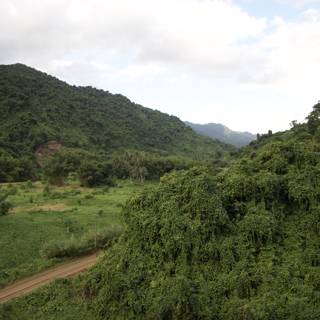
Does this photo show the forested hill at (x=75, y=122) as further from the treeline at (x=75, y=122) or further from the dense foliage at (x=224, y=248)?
the dense foliage at (x=224, y=248)

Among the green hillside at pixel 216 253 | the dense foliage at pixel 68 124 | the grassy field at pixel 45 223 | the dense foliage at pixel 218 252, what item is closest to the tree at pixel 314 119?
the grassy field at pixel 45 223

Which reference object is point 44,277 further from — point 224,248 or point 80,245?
point 224,248

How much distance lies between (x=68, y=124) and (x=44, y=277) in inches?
3071

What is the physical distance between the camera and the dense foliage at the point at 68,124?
258 ft

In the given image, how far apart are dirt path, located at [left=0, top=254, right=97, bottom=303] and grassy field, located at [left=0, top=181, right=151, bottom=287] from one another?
579mm

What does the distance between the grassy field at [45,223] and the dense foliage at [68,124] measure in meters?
18.8

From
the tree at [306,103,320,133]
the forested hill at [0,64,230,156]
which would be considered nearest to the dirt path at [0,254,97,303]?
the tree at [306,103,320,133]

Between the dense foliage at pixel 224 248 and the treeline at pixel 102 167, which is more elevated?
the treeline at pixel 102 167

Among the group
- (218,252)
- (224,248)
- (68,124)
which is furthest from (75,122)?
(224,248)

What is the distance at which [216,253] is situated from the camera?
16156 mm

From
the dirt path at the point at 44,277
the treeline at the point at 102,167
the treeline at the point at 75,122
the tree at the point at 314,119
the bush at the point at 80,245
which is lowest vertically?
the dirt path at the point at 44,277

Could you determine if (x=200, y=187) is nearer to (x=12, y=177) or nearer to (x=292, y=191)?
(x=292, y=191)

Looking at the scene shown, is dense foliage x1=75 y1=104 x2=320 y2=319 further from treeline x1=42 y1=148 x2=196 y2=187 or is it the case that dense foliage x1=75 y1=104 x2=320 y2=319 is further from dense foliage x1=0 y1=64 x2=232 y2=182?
dense foliage x1=0 y1=64 x2=232 y2=182

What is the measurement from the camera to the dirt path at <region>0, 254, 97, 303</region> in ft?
67.1
